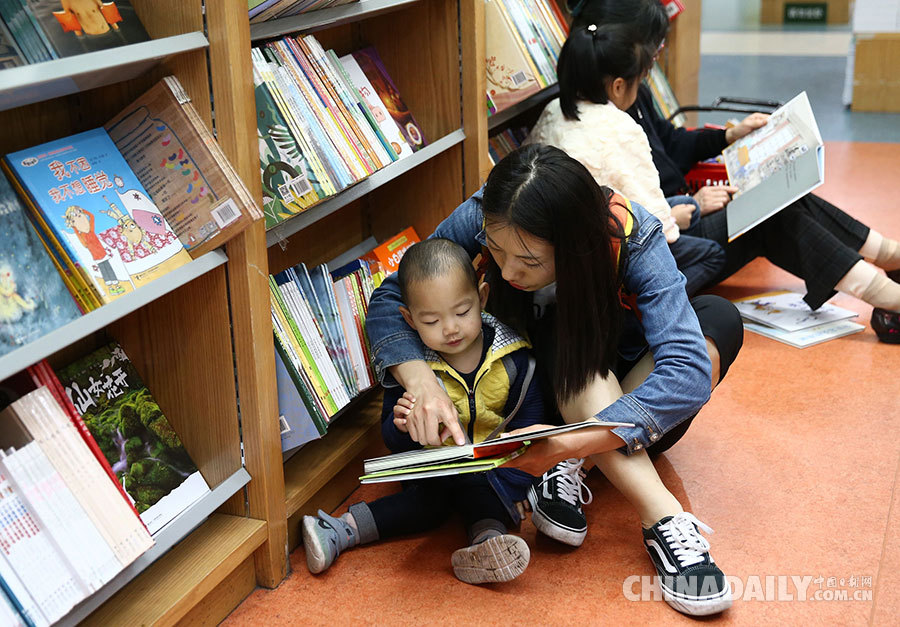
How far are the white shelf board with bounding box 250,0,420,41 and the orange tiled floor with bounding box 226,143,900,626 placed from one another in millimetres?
1006

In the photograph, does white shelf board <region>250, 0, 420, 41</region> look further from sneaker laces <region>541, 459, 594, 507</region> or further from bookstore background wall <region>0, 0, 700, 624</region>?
sneaker laces <region>541, 459, 594, 507</region>

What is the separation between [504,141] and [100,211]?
1667mm

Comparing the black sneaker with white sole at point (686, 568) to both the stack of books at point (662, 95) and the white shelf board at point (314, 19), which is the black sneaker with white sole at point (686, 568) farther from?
the stack of books at point (662, 95)

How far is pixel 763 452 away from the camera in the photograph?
85.7 inches

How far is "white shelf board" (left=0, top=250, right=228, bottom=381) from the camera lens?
1218 mm

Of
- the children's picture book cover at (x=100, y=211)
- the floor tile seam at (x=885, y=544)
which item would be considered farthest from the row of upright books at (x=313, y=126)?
the floor tile seam at (x=885, y=544)

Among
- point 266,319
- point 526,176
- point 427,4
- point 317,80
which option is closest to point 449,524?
point 266,319

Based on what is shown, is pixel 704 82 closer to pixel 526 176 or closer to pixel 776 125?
pixel 776 125

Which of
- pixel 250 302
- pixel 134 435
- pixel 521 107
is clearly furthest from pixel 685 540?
pixel 521 107

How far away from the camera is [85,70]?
1260mm

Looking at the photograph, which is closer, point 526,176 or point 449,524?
point 526,176

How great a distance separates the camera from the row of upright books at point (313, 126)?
1.72 meters

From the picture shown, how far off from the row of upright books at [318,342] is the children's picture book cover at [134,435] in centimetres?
22

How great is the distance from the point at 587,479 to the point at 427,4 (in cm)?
120
